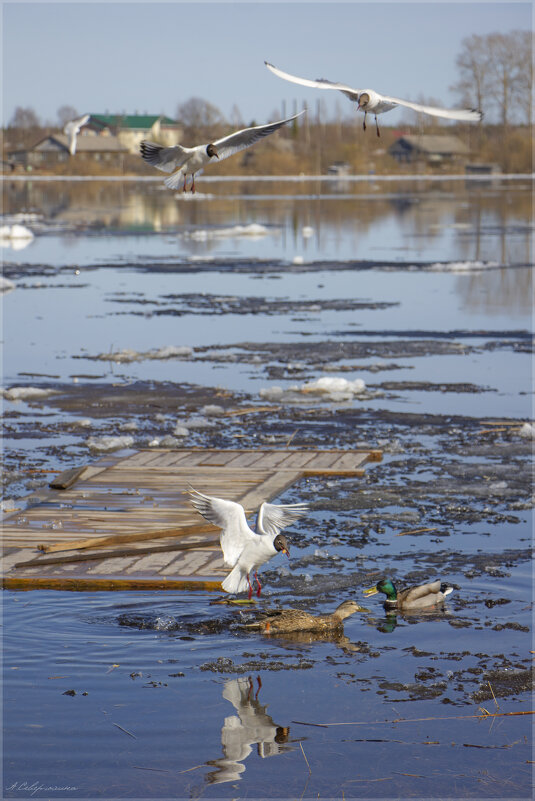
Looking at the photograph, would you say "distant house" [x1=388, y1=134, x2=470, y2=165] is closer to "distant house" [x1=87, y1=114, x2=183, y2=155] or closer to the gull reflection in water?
"distant house" [x1=87, y1=114, x2=183, y2=155]

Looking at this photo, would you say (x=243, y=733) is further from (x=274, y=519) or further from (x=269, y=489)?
(x=269, y=489)

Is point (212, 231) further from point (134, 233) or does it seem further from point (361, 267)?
point (361, 267)

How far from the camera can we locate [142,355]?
20.9m

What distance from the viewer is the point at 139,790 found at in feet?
22.6

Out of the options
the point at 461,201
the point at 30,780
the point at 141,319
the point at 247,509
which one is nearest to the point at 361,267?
the point at 141,319

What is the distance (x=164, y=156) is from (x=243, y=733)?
11.9 feet

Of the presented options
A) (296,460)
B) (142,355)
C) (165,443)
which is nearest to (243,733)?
(296,460)

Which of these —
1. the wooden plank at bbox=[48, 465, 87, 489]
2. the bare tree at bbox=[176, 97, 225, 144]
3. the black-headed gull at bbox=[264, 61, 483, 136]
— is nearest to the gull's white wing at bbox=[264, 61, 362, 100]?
the black-headed gull at bbox=[264, 61, 483, 136]

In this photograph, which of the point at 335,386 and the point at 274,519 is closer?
the point at 274,519

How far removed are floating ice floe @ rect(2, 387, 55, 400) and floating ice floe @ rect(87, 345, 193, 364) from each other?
104 inches

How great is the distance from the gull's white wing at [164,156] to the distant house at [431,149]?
15245cm

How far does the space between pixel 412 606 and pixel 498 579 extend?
3.53 feet

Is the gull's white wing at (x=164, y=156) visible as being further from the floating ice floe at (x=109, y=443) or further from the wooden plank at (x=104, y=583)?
the floating ice floe at (x=109, y=443)

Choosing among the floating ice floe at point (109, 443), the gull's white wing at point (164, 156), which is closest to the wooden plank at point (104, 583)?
the gull's white wing at point (164, 156)
